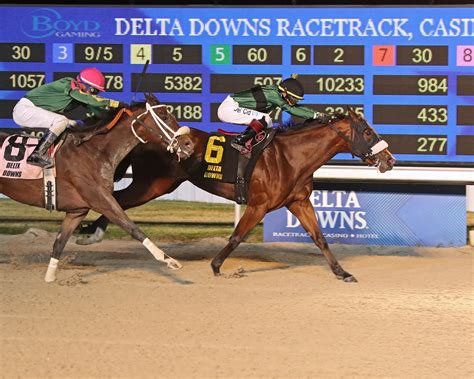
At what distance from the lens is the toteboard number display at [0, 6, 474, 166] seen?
879 centimetres

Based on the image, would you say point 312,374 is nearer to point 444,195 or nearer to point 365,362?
point 365,362

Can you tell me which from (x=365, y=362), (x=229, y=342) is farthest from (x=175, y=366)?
(x=365, y=362)

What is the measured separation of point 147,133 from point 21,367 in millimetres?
2795

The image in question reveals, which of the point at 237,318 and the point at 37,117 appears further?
the point at 37,117

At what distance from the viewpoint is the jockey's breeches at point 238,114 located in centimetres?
752

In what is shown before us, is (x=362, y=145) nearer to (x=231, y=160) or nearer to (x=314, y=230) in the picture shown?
(x=314, y=230)

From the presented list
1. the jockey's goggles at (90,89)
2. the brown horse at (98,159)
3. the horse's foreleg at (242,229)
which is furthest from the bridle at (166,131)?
the horse's foreleg at (242,229)

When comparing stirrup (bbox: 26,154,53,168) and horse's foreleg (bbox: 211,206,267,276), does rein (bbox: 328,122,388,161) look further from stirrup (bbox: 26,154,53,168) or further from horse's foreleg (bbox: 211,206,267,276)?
stirrup (bbox: 26,154,53,168)

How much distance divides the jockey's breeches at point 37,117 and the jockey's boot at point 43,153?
0.06 metres

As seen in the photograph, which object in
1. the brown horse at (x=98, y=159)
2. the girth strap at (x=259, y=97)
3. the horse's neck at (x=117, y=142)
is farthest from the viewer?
the girth strap at (x=259, y=97)

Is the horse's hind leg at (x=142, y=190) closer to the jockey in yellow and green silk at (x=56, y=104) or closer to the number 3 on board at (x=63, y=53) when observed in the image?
the jockey in yellow and green silk at (x=56, y=104)

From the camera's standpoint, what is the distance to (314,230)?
7.37 m

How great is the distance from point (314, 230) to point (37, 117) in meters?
2.40

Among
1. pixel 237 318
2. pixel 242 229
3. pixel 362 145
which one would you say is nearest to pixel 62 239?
pixel 242 229
